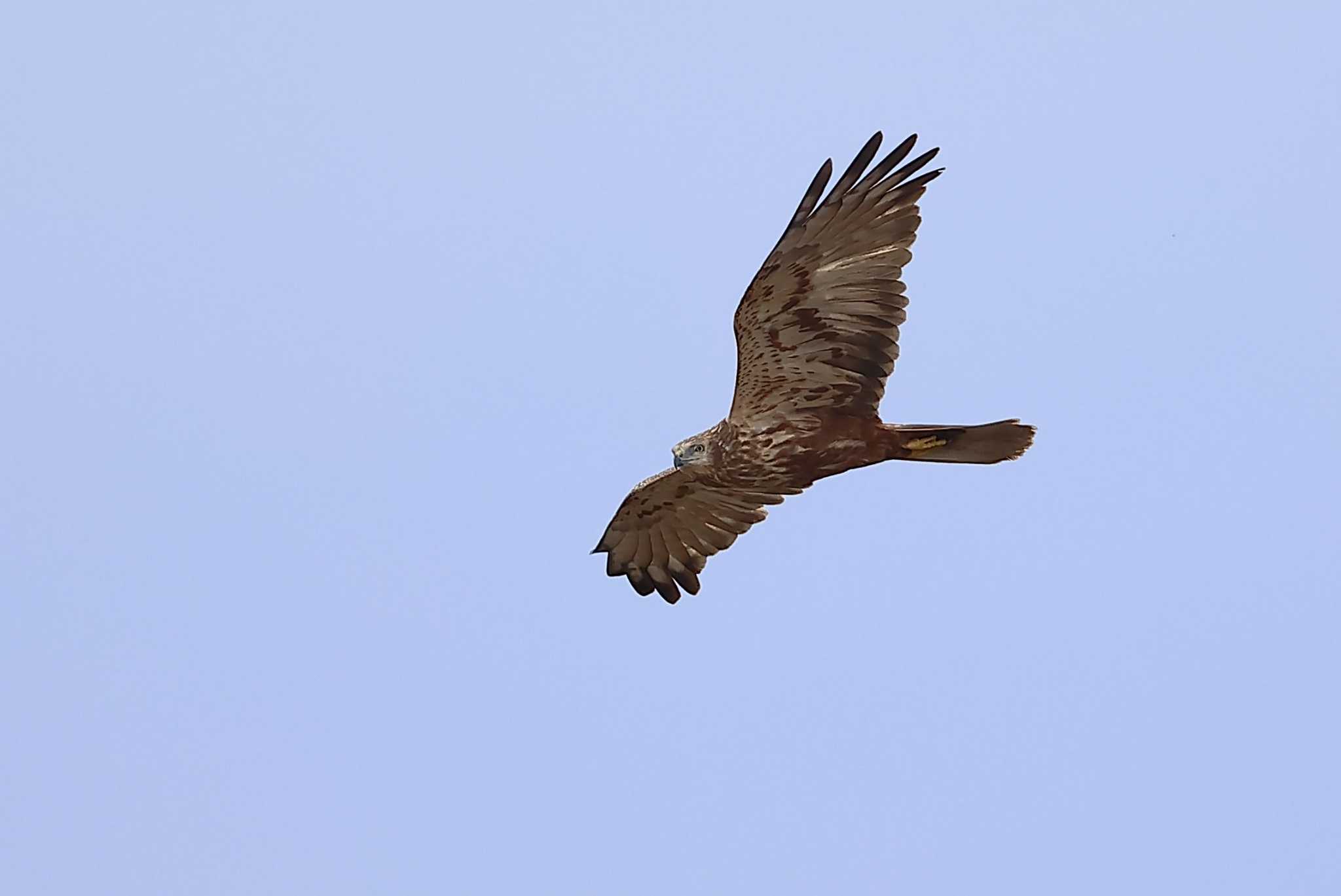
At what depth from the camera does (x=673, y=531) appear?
17859 millimetres

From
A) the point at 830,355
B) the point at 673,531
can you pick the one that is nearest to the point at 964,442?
the point at 830,355

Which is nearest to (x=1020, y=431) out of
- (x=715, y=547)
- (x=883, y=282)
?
(x=883, y=282)

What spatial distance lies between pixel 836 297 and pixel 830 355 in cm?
53

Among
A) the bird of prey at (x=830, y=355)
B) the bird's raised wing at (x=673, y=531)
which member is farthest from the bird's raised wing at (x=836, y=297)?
the bird's raised wing at (x=673, y=531)

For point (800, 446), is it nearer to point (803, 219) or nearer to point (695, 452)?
point (695, 452)

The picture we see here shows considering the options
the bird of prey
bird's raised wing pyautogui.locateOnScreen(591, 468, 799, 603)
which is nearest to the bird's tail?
the bird of prey

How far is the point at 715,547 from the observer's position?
17828mm

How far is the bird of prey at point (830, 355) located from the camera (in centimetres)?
1468

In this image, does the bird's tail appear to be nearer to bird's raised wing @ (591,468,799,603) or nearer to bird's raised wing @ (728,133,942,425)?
bird's raised wing @ (728,133,942,425)

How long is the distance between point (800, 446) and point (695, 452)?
0.84 m

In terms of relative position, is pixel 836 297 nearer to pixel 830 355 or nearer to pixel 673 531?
pixel 830 355

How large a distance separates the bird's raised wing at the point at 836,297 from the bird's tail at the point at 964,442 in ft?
1.18

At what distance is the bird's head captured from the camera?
15844 mm

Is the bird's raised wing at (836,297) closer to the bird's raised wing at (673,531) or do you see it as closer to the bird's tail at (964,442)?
the bird's tail at (964,442)
